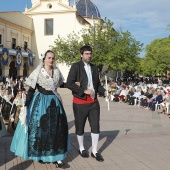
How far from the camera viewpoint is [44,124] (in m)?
4.27

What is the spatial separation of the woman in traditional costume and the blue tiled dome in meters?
54.5

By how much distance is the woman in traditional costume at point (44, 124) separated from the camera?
13.9ft

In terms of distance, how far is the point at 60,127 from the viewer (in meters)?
4.38

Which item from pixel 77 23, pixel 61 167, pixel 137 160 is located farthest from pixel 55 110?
pixel 77 23

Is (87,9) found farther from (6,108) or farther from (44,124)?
(44,124)

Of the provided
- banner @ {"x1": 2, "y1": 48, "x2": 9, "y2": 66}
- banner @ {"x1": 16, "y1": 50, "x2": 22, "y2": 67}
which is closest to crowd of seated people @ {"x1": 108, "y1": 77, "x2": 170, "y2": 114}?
banner @ {"x1": 2, "y1": 48, "x2": 9, "y2": 66}

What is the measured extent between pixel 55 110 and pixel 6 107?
5.02 meters

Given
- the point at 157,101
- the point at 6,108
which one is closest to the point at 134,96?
the point at 157,101

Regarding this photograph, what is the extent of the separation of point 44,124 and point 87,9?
56512mm

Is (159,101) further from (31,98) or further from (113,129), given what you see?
(31,98)

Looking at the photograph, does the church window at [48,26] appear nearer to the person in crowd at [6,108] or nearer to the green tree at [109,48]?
the green tree at [109,48]

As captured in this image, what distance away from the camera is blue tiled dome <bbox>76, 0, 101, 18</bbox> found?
5782 centimetres

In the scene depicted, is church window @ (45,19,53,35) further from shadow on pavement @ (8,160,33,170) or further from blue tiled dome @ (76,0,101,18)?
shadow on pavement @ (8,160,33,170)

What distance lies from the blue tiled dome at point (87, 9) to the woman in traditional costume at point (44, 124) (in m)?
54.5
